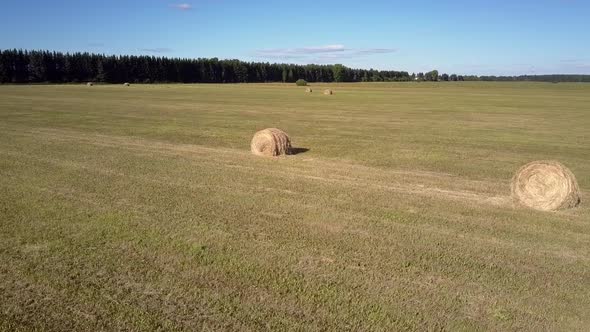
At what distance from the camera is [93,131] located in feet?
71.2

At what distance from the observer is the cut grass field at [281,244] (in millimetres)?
5719

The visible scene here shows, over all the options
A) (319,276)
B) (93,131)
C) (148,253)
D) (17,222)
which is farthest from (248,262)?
(93,131)

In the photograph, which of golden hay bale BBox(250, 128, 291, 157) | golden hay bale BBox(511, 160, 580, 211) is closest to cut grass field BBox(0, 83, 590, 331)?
golden hay bale BBox(511, 160, 580, 211)

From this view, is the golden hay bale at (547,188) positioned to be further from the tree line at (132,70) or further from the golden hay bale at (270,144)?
the tree line at (132,70)

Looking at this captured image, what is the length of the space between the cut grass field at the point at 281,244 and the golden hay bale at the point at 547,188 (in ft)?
1.28

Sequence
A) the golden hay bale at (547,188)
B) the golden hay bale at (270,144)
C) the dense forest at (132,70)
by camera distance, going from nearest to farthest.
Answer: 1. the golden hay bale at (547,188)
2. the golden hay bale at (270,144)
3. the dense forest at (132,70)

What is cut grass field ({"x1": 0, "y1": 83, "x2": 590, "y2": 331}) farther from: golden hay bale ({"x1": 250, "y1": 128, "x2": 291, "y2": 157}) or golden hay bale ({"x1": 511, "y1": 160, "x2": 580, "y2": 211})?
golden hay bale ({"x1": 250, "y1": 128, "x2": 291, "y2": 157})

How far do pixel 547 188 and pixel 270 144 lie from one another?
861 cm

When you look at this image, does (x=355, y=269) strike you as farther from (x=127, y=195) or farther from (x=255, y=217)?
(x=127, y=195)

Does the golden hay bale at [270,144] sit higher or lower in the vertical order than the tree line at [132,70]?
lower

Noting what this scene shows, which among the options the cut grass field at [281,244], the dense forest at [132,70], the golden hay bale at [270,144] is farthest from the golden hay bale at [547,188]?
the dense forest at [132,70]

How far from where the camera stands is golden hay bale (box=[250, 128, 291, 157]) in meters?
16.4

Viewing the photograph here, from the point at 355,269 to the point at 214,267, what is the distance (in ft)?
6.52

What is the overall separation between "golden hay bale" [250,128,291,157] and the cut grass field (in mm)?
605
